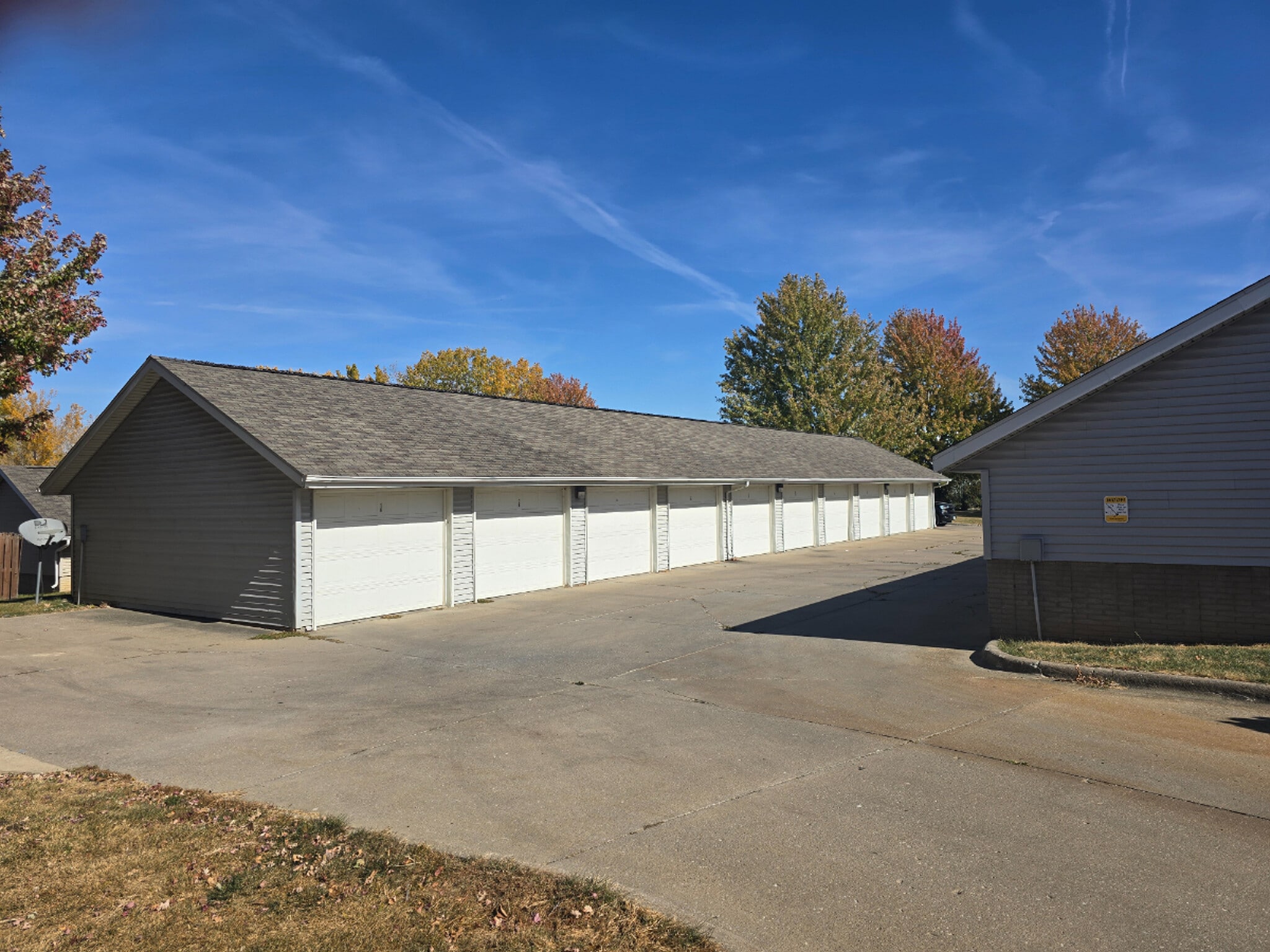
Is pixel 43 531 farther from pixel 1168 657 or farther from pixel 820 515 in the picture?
pixel 820 515

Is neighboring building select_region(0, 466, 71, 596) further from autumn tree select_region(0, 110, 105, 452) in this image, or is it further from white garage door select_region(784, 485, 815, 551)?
white garage door select_region(784, 485, 815, 551)

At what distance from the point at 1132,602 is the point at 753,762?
7305mm

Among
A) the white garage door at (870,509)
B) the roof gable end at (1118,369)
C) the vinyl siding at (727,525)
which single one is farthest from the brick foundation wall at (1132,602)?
the white garage door at (870,509)

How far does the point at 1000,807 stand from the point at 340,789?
514 cm

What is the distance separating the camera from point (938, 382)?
61.1 metres

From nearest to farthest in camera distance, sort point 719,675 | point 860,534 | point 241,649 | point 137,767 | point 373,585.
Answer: point 137,767 → point 719,675 → point 241,649 → point 373,585 → point 860,534

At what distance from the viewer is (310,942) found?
14.3ft

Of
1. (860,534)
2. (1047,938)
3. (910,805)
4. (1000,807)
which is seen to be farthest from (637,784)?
(860,534)

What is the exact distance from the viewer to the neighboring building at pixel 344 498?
15664 mm

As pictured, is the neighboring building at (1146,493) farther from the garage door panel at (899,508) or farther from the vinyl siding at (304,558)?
the garage door panel at (899,508)

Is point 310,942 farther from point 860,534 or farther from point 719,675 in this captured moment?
point 860,534

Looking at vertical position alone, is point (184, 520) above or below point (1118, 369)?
below

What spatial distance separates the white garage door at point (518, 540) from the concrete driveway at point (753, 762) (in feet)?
14.2

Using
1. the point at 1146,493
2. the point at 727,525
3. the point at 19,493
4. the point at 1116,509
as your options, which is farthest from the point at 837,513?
the point at 19,493
